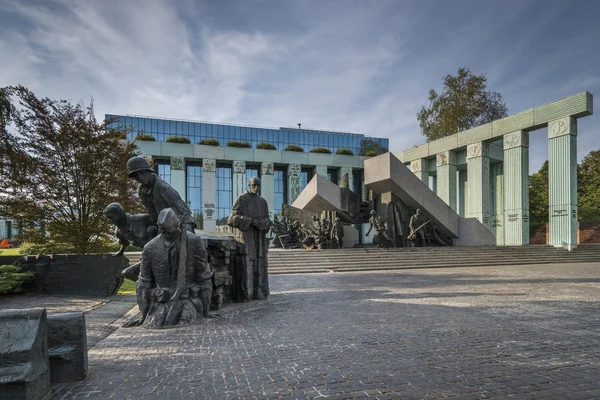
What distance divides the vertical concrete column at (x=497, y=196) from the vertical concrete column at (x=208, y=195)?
72.6 ft

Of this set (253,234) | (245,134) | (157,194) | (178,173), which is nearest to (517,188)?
(253,234)

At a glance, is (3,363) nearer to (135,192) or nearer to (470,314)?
(470,314)

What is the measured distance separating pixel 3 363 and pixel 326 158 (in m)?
34.6

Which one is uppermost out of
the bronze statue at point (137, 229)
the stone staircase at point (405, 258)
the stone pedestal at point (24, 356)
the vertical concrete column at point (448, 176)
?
the vertical concrete column at point (448, 176)

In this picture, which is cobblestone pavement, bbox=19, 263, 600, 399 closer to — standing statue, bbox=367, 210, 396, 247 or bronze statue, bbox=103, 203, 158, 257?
bronze statue, bbox=103, 203, 158, 257

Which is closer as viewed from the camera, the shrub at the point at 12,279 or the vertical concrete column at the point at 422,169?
the shrub at the point at 12,279

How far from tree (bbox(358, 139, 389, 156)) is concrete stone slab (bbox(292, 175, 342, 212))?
22283mm

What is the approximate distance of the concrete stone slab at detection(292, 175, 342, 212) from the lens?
64.6 feet

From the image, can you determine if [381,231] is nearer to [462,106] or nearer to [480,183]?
[480,183]

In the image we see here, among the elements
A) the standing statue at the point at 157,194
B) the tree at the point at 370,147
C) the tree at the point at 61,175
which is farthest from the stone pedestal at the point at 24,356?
the tree at the point at 370,147

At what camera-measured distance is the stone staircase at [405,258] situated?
15344 millimetres

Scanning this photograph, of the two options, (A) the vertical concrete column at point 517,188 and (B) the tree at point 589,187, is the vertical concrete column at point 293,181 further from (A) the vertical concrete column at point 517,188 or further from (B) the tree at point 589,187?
(B) the tree at point 589,187

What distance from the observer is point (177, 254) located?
543 centimetres

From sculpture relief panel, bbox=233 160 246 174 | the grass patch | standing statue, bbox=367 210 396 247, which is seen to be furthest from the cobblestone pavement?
sculpture relief panel, bbox=233 160 246 174
